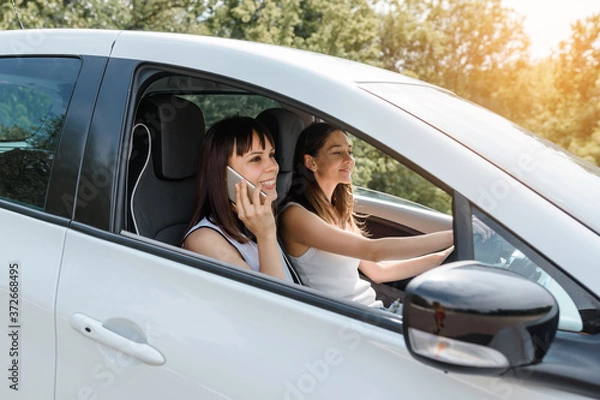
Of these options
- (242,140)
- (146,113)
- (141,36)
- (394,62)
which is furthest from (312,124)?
(394,62)

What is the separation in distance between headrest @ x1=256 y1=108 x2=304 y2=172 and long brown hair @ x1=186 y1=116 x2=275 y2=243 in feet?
1.14

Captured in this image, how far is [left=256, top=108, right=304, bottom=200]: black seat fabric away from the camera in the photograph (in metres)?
2.52

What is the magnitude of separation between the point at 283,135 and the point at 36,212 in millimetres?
1083

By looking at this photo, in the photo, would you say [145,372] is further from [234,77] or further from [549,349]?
[549,349]

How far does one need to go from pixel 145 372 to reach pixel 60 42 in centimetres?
98

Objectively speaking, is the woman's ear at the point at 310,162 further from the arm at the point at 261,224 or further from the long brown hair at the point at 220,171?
the arm at the point at 261,224

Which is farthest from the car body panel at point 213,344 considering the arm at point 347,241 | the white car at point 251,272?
the arm at point 347,241

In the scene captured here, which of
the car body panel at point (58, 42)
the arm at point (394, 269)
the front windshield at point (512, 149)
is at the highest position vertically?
the car body panel at point (58, 42)

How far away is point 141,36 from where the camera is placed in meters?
1.71

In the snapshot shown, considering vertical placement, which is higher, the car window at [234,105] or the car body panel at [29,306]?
the car window at [234,105]

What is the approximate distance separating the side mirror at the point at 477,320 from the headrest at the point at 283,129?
154 centimetres

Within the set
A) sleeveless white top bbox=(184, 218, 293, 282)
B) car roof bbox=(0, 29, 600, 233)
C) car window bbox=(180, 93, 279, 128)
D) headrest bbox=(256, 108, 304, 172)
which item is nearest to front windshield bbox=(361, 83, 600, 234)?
car roof bbox=(0, 29, 600, 233)

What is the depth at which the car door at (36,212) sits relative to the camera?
62.1 inches

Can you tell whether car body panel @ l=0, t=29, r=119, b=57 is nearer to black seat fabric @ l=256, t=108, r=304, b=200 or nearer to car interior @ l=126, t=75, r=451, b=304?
car interior @ l=126, t=75, r=451, b=304
